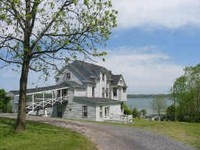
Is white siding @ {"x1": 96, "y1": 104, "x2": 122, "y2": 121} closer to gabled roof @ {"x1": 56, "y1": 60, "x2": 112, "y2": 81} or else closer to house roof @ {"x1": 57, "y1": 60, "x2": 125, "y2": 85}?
house roof @ {"x1": 57, "y1": 60, "x2": 125, "y2": 85}

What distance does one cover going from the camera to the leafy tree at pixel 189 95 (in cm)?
7838

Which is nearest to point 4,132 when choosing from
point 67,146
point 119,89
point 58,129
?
point 58,129

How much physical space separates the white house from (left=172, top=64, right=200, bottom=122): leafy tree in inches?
766

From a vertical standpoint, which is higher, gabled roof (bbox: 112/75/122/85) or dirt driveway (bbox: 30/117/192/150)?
gabled roof (bbox: 112/75/122/85)

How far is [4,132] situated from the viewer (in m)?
27.1

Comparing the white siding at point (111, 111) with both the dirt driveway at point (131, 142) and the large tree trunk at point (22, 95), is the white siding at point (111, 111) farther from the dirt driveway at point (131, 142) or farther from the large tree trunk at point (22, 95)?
the large tree trunk at point (22, 95)

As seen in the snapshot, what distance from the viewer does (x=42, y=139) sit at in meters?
24.9

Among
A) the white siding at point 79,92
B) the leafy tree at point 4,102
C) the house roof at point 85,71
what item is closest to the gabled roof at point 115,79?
the house roof at point 85,71

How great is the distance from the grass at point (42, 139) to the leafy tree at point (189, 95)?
52.1 metres

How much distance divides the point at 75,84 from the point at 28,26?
105ft

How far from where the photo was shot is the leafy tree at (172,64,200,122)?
257ft

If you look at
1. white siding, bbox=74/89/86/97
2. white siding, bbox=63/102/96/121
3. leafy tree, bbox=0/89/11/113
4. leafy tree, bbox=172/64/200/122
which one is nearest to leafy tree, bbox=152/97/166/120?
leafy tree, bbox=172/64/200/122

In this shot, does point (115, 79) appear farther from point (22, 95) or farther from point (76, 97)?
point (22, 95)

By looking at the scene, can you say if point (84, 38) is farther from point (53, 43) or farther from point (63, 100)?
point (63, 100)
